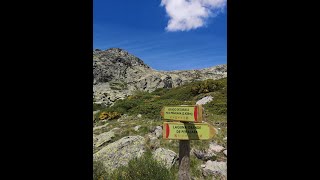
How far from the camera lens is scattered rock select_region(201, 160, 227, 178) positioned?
6949 millimetres

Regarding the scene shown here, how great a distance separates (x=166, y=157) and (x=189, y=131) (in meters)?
2.53

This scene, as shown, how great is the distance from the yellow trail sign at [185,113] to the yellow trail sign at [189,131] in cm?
10

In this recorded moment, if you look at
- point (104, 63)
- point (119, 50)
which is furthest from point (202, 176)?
point (119, 50)

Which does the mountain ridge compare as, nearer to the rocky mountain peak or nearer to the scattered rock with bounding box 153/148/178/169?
the rocky mountain peak

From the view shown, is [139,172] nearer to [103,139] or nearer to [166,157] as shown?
[166,157]

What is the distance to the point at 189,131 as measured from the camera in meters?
5.02

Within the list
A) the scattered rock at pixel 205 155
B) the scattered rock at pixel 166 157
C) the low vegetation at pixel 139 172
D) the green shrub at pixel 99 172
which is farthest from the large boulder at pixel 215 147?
the green shrub at pixel 99 172

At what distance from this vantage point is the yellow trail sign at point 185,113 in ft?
16.2

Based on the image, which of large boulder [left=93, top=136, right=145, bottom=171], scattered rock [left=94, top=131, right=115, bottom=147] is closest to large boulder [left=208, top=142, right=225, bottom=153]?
large boulder [left=93, top=136, right=145, bottom=171]

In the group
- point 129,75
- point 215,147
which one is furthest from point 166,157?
point 129,75
